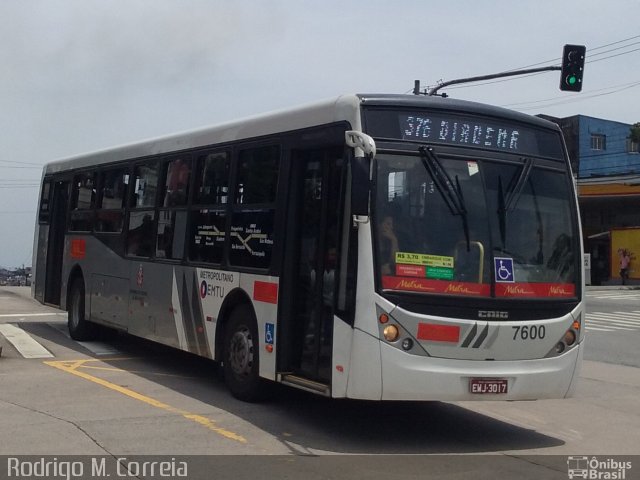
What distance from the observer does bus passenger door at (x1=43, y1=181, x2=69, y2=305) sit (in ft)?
51.4

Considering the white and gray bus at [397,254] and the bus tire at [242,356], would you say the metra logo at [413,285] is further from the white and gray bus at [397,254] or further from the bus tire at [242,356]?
the bus tire at [242,356]

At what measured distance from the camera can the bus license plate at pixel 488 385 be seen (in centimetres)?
738

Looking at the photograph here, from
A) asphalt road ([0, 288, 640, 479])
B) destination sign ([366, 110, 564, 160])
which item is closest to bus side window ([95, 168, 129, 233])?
asphalt road ([0, 288, 640, 479])

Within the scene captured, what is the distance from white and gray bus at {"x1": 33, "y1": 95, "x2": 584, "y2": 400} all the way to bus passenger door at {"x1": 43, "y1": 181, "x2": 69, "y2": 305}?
6.76 meters

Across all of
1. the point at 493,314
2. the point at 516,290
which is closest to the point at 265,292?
the point at 493,314

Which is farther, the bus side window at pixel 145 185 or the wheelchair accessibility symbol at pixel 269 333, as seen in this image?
the bus side window at pixel 145 185

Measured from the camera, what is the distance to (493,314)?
7500 millimetres

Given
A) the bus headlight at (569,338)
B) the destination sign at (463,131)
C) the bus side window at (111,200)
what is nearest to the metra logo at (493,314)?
the bus headlight at (569,338)

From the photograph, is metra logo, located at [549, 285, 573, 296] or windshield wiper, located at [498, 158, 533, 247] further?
metra logo, located at [549, 285, 573, 296]

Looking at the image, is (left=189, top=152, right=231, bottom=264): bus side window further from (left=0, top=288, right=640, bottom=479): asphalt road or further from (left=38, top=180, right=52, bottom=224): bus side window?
(left=38, top=180, right=52, bottom=224): bus side window

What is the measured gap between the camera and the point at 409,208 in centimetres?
749

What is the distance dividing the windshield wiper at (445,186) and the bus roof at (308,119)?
55 cm

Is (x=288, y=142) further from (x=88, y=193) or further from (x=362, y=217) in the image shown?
(x=88, y=193)

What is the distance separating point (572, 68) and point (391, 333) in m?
13.8
